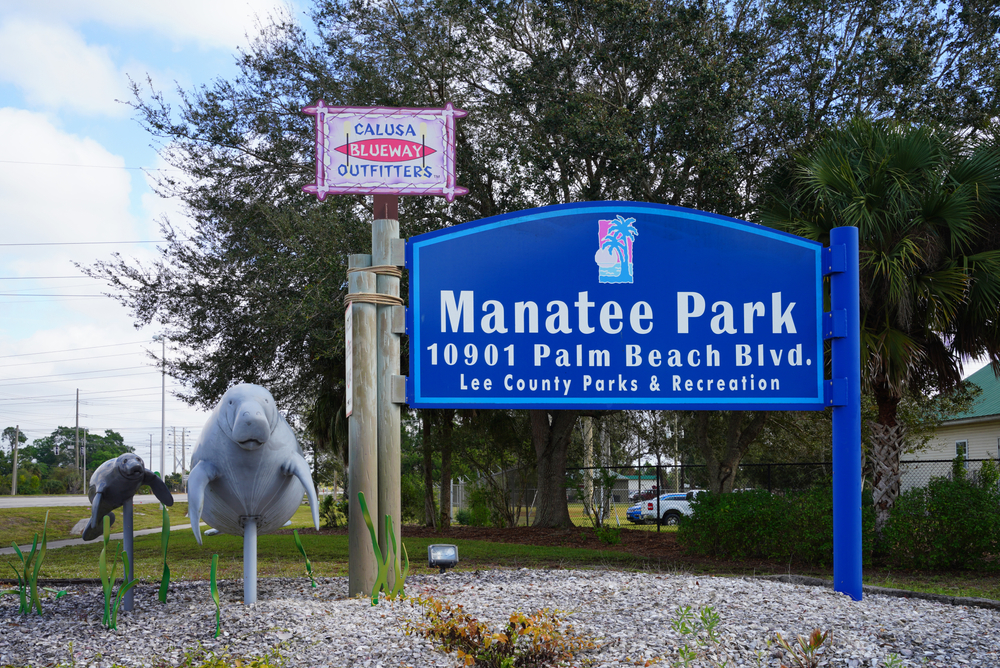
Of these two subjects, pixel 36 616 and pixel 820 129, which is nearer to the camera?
pixel 36 616

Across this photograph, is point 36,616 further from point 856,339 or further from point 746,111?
point 746,111

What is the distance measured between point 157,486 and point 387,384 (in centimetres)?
187

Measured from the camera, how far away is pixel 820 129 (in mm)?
12164

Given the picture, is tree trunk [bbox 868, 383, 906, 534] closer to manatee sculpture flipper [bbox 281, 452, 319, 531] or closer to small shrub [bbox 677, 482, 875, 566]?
small shrub [bbox 677, 482, 875, 566]

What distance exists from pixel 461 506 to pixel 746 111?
18047 mm

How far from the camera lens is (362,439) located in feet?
19.4

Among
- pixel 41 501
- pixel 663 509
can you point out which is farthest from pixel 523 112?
pixel 41 501

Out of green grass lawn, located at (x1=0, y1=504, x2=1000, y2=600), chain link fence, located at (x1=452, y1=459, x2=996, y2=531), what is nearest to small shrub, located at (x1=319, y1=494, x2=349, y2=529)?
chain link fence, located at (x1=452, y1=459, x2=996, y2=531)

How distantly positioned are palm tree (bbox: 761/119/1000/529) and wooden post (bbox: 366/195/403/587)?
5596mm

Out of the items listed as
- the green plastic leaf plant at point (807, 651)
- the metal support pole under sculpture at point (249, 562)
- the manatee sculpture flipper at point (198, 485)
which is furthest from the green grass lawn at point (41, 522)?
the green plastic leaf plant at point (807, 651)

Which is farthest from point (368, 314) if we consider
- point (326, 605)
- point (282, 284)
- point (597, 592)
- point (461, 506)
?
point (461, 506)

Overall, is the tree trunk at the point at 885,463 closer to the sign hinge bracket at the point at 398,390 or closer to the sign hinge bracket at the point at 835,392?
the sign hinge bracket at the point at 835,392

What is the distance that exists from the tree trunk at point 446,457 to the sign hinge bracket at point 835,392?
36.6 feet

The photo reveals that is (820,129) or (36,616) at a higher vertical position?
(820,129)
